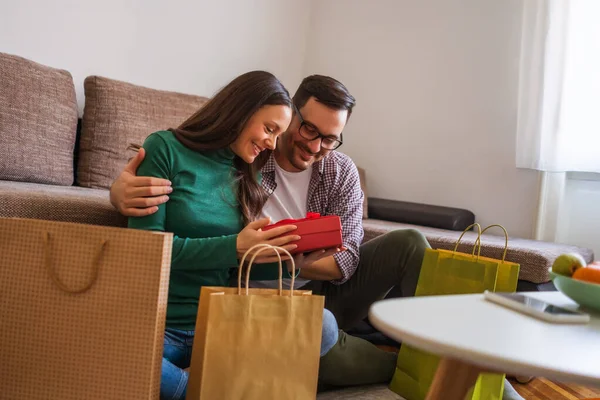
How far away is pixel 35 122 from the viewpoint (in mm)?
2035

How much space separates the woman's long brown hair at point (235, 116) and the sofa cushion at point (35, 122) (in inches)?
29.9

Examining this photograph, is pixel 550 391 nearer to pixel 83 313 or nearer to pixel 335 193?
pixel 335 193

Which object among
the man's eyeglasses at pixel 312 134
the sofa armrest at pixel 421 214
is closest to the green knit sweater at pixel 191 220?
the man's eyeglasses at pixel 312 134

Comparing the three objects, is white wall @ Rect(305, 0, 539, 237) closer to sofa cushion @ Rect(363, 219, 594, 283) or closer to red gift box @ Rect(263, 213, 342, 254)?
sofa cushion @ Rect(363, 219, 594, 283)

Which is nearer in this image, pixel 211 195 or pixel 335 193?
pixel 211 195

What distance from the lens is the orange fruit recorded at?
3.06 feet

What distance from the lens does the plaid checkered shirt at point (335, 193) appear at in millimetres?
Answer: 1746

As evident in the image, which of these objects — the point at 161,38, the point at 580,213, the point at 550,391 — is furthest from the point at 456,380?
the point at 161,38

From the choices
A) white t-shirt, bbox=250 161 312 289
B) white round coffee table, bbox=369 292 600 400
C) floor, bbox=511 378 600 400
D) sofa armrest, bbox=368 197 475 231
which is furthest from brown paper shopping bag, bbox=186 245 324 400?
sofa armrest, bbox=368 197 475 231

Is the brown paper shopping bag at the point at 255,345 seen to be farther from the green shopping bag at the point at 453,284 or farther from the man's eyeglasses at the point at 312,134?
the man's eyeglasses at the point at 312,134

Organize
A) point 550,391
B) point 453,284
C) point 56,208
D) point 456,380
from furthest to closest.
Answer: point 550,391 → point 453,284 → point 56,208 → point 456,380

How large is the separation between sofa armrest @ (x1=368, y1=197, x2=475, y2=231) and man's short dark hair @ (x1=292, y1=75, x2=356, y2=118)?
1.21m

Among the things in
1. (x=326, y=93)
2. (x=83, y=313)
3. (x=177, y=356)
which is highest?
(x=326, y=93)

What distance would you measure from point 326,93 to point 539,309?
97 centimetres
